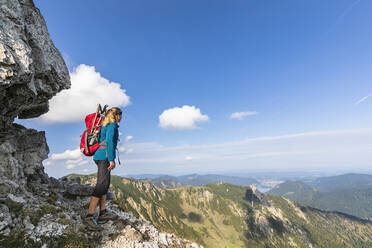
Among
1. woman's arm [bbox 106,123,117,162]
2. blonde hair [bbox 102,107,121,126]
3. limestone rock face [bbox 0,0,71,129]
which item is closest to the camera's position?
woman's arm [bbox 106,123,117,162]

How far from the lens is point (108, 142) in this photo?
802cm

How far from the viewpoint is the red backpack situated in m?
8.58

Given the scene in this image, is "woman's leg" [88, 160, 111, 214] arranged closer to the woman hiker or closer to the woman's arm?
the woman hiker

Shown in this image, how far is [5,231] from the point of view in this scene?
643cm

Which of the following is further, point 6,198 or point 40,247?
point 6,198

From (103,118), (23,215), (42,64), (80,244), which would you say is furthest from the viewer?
(42,64)

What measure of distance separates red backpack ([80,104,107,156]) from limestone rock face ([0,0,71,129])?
389 cm

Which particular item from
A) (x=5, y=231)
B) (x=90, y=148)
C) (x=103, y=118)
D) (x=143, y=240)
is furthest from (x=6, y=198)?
(x=143, y=240)

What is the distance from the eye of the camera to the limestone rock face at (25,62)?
862 centimetres

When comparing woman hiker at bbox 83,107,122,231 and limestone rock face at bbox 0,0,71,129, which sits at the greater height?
limestone rock face at bbox 0,0,71,129

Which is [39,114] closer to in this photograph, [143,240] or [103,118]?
[103,118]

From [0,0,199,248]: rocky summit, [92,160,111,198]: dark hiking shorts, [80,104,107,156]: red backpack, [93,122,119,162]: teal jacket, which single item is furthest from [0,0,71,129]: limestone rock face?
[92,160,111,198]: dark hiking shorts

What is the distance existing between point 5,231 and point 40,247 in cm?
134

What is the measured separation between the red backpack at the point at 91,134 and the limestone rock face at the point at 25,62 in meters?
3.89
